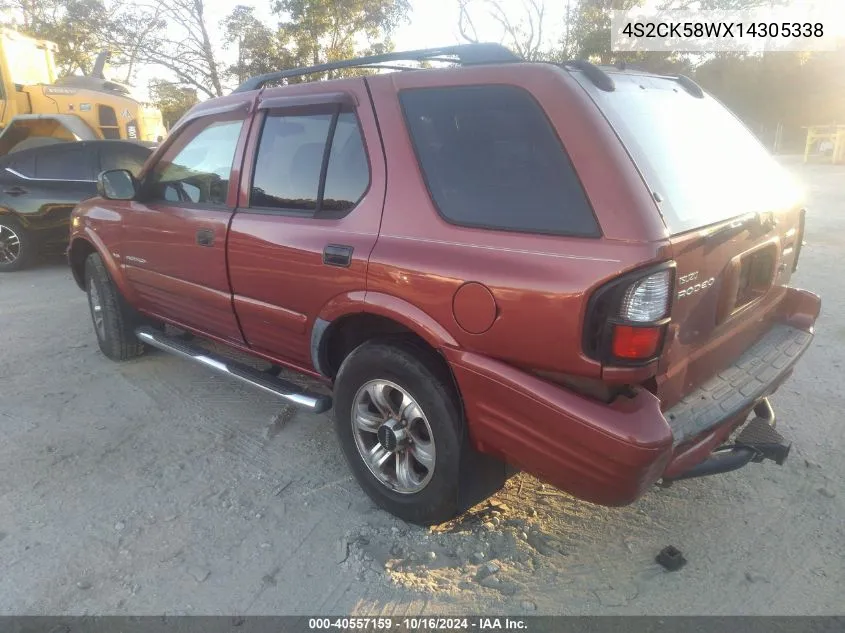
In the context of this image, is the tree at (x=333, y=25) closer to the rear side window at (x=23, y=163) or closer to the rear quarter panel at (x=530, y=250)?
the rear side window at (x=23, y=163)

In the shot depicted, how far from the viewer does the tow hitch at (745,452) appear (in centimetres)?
221

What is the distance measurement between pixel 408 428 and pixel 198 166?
2080 mm

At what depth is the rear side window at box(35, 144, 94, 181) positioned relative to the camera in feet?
24.9

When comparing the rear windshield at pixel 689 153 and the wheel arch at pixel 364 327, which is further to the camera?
the wheel arch at pixel 364 327

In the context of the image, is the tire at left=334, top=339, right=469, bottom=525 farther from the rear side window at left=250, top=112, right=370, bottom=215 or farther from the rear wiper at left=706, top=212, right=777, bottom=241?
the rear wiper at left=706, top=212, right=777, bottom=241

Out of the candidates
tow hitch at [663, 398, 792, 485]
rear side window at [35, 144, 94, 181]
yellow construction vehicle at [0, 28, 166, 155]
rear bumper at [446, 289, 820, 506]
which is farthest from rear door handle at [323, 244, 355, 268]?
yellow construction vehicle at [0, 28, 166, 155]

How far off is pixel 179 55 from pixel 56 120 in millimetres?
8871

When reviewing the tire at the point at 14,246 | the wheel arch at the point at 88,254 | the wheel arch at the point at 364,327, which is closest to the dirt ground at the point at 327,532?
the wheel arch at the point at 364,327

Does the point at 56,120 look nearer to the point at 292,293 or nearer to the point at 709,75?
the point at 292,293

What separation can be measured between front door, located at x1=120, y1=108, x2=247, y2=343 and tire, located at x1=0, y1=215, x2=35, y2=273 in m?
4.59

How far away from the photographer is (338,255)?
2.57m

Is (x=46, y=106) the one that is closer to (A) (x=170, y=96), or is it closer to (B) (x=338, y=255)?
(A) (x=170, y=96)

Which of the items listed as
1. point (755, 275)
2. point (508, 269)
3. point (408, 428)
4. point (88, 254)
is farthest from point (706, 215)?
point (88, 254)

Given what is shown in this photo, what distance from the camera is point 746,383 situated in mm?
2424
